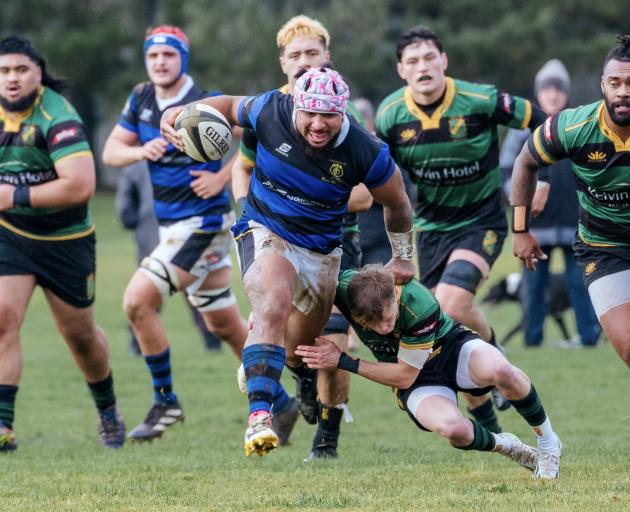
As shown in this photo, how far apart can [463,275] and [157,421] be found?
91.6 inches

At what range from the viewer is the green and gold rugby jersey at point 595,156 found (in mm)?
6922

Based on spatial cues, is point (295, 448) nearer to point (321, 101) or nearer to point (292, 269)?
point (292, 269)

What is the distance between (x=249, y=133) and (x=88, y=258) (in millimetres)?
1935

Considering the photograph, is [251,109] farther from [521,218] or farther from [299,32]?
[521,218]

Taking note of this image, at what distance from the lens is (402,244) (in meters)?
7.28

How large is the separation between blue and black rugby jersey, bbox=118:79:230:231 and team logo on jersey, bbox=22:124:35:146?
44.9 inches

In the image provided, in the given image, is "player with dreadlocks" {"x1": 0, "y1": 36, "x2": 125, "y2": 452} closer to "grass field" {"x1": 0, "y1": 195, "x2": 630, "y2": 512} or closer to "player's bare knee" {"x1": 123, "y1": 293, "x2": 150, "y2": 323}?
"player's bare knee" {"x1": 123, "y1": 293, "x2": 150, "y2": 323}

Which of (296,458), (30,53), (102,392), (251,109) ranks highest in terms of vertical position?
(30,53)

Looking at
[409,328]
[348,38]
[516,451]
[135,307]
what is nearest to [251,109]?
[409,328]

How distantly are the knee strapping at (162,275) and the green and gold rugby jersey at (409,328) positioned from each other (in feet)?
6.81

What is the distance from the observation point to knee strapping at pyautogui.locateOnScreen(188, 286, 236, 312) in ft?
30.6

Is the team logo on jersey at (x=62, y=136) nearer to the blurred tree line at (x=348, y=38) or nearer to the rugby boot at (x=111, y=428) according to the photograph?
the rugby boot at (x=111, y=428)

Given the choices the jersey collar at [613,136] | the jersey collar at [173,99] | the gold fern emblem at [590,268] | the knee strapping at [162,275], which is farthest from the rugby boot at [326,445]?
the jersey collar at [173,99]

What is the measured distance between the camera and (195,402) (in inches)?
468
